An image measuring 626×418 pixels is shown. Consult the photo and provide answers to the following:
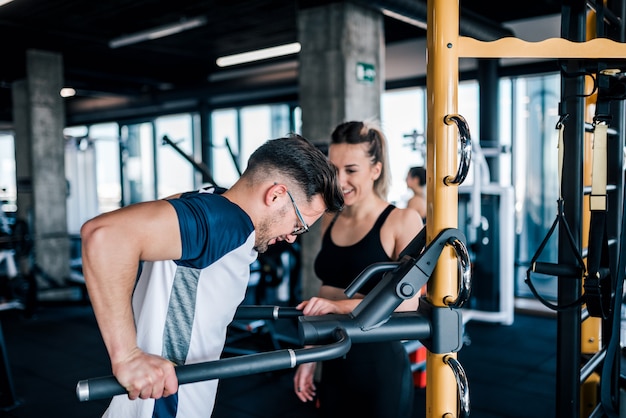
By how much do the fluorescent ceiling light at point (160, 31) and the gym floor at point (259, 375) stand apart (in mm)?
3196

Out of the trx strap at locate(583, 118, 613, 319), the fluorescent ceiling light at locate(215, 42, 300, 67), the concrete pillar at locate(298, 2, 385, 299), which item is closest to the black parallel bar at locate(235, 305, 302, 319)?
the trx strap at locate(583, 118, 613, 319)

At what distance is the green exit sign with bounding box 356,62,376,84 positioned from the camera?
13.9 ft

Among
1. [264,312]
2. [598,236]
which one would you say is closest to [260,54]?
[598,236]

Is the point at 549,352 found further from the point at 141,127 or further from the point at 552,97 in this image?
the point at 141,127

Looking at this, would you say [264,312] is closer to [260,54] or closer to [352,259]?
[352,259]

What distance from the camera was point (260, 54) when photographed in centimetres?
755

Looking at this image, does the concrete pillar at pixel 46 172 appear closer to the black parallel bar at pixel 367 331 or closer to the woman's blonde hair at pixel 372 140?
the woman's blonde hair at pixel 372 140

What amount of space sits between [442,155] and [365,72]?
3.35 m

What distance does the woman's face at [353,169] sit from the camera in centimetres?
199

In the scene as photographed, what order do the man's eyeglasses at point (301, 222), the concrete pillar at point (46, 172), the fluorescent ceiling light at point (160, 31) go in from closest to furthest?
the man's eyeglasses at point (301, 222)
the fluorescent ceiling light at point (160, 31)
the concrete pillar at point (46, 172)

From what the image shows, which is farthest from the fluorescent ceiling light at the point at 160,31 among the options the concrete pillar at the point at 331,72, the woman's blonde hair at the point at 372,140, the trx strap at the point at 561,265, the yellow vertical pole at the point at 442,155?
the yellow vertical pole at the point at 442,155

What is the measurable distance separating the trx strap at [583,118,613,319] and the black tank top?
0.65 metres

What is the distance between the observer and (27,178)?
6.94 metres

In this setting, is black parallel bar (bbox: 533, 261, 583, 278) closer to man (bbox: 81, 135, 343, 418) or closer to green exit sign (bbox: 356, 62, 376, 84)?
man (bbox: 81, 135, 343, 418)
